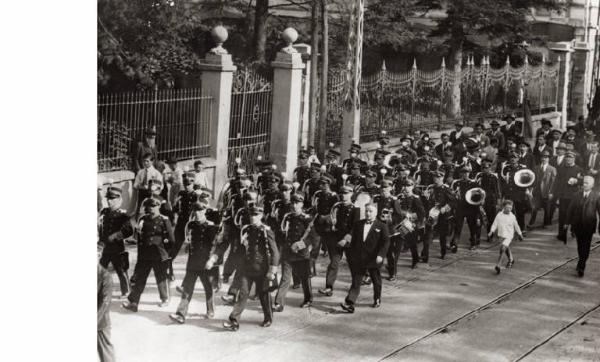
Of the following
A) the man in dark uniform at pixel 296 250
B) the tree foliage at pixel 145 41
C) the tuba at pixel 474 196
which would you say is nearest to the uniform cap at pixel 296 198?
the man in dark uniform at pixel 296 250

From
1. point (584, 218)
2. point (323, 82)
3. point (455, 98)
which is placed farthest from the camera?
point (455, 98)

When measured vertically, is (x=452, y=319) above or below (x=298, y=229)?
below

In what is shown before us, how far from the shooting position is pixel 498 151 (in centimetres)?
1738

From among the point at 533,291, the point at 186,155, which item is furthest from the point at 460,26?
the point at 533,291

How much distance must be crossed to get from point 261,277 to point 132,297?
1.40m

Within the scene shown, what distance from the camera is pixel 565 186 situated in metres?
14.6

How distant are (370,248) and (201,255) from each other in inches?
79.7

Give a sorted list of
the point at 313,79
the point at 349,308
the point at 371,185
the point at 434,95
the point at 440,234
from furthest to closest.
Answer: the point at 434,95 < the point at 313,79 < the point at 440,234 < the point at 371,185 < the point at 349,308

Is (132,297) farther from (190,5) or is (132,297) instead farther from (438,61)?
(438,61)

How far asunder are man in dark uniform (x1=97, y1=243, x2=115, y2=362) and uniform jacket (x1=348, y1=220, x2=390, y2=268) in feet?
11.4

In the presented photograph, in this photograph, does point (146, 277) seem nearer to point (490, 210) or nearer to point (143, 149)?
point (143, 149)

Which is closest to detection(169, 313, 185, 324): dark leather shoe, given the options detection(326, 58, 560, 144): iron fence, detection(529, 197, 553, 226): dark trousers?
detection(529, 197, 553, 226): dark trousers

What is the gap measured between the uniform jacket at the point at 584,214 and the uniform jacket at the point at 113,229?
20.2 feet

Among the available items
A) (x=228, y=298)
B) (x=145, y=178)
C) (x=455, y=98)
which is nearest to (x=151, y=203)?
(x=228, y=298)
